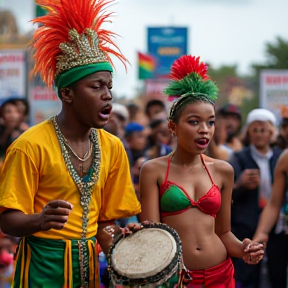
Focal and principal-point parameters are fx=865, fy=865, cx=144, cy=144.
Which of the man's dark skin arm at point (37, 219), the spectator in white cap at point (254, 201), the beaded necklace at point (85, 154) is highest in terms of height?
the beaded necklace at point (85, 154)

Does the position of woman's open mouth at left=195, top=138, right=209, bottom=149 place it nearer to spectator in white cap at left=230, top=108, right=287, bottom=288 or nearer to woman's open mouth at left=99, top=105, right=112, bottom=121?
woman's open mouth at left=99, top=105, right=112, bottom=121

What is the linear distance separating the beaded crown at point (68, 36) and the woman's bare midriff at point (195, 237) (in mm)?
1232

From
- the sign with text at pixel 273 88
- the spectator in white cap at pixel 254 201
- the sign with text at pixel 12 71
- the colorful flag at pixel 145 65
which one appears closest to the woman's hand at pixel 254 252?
the spectator in white cap at pixel 254 201

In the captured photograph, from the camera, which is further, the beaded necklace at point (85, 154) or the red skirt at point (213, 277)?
the red skirt at point (213, 277)

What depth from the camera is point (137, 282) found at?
14.9 feet

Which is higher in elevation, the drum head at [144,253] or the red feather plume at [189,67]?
the red feather plume at [189,67]

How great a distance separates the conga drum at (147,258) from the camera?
14.9 ft

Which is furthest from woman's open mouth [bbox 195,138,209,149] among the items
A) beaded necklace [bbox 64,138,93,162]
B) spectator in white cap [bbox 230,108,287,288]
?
spectator in white cap [bbox 230,108,287,288]

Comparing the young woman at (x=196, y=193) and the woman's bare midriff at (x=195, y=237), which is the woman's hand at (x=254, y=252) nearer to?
the young woman at (x=196, y=193)

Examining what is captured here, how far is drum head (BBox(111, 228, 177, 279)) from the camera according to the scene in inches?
180

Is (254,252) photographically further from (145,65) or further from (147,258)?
(145,65)

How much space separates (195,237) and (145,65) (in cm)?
1365

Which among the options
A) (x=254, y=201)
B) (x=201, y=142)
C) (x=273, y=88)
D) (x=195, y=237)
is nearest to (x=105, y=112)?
(x=201, y=142)

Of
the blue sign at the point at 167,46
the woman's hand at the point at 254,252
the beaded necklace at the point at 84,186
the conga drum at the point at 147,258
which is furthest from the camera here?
the blue sign at the point at 167,46
